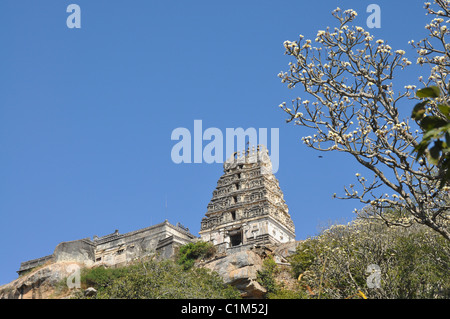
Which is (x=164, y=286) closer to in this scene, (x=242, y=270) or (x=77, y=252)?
(x=242, y=270)

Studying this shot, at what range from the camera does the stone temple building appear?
167 ft

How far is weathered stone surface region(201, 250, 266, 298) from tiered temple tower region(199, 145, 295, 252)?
354 inches

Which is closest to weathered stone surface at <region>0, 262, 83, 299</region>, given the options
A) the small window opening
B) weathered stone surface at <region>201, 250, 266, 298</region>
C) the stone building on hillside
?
the stone building on hillside

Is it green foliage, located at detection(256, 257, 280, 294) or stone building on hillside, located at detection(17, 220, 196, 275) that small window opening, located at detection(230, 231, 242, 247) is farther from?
green foliage, located at detection(256, 257, 280, 294)

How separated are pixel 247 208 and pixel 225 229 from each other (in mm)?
2904

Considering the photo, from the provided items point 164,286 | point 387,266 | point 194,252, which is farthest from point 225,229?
point 387,266

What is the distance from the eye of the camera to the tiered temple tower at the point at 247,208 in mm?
51250

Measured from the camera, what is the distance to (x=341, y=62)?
65.5ft

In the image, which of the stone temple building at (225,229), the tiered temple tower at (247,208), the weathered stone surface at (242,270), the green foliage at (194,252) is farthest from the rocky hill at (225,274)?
the tiered temple tower at (247,208)

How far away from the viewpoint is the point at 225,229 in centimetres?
5266

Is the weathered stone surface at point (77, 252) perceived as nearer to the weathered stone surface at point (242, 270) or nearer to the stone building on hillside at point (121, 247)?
the stone building on hillside at point (121, 247)
